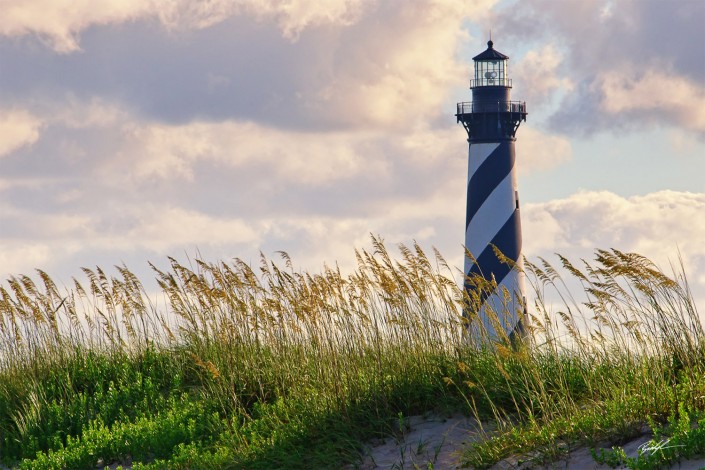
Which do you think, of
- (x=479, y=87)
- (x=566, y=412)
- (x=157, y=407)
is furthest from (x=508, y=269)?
(x=566, y=412)

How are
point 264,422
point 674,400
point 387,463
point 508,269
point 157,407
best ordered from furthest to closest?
point 508,269 → point 157,407 → point 264,422 → point 387,463 → point 674,400

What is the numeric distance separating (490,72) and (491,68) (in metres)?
0.10

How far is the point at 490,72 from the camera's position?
21172mm

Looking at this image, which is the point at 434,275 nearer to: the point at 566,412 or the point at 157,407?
the point at 566,412

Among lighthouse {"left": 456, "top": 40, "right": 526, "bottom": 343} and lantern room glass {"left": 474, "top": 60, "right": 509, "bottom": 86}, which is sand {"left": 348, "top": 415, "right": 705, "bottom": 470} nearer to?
lighthouse {"left": 456, "top": 40, "right": 526, "bottom": 343}

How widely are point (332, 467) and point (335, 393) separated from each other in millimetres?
855

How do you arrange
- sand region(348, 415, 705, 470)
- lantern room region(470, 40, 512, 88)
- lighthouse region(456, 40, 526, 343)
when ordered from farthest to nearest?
lantern room region(470, 40, 512, 88)
lighthouse region(456, 40, 526, 343)
sand region(348, 415, 705, 470)

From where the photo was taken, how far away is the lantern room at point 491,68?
69.2 ft

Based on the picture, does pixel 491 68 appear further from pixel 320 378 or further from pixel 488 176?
pixel 320 378

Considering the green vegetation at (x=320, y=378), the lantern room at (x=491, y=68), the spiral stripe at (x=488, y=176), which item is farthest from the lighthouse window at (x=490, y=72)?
the green vegetation at (x=320, y=378)

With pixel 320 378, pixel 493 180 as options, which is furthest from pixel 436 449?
pixel 493 180

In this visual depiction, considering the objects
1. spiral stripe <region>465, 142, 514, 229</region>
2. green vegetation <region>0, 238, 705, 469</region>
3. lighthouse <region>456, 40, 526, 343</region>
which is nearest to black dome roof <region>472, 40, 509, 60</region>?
lighthouse <region>456, 40, 526, 343</region>

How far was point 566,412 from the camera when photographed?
6.52 m

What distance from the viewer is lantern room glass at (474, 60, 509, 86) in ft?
69.2
